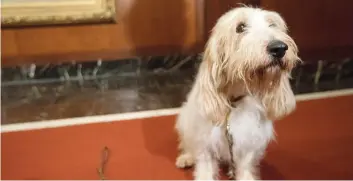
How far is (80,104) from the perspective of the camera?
→ 9.00 ft

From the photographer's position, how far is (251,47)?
1.42 m

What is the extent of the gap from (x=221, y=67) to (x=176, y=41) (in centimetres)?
169

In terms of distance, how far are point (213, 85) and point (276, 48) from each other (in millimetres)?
273

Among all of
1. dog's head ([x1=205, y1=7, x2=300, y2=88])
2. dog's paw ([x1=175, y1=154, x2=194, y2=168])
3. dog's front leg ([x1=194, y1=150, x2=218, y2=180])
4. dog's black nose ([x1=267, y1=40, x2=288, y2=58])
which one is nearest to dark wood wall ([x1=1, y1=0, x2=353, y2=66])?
dog's paw ([x1=175, y1=154, x2=194, y2=168])

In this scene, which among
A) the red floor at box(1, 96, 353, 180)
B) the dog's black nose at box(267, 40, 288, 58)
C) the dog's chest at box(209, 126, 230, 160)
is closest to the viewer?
the dog's black nose at box(267, 40, 288, 58)

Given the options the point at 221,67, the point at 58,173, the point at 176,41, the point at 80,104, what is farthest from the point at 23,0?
the point at 221,67

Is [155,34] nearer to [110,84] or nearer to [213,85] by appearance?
[110,84]

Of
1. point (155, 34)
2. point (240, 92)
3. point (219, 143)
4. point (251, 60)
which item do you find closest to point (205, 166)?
point (219, 143)

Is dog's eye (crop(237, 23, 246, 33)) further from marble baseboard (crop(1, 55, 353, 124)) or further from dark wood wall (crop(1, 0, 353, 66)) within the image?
dark wood wall (crop(1, 0, 353, 66))

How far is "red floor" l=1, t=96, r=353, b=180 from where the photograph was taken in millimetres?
1981

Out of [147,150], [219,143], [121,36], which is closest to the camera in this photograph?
[219,143]

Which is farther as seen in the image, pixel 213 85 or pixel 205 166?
pixel 205 166

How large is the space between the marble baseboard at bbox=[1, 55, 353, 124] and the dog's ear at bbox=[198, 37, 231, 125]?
42.9 inches

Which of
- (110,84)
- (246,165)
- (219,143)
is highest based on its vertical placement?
(219,143)
